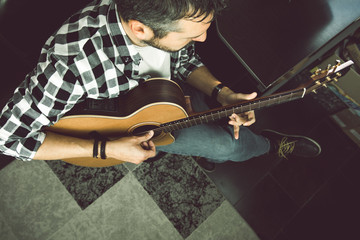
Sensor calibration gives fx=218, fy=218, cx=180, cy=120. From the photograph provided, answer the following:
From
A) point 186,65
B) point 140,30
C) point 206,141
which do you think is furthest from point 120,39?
point 206,141

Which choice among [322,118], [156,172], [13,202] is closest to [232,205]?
[156,172]

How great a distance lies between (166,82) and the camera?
1136 millimetres

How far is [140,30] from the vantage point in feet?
2.84

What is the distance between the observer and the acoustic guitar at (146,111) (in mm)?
1087

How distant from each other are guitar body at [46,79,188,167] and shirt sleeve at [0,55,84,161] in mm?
Answer: 163

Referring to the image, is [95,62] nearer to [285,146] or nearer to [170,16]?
[170,16]

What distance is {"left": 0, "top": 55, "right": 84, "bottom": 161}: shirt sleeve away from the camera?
33.9 inches

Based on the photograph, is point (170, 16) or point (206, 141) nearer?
point (170, 16)

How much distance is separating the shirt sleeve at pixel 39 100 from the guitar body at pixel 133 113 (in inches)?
6.4

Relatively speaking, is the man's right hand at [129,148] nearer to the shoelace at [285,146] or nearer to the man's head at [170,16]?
the man's head at [170,16]

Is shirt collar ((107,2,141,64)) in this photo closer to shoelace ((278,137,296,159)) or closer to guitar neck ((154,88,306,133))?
guitar neck ((154,88,306,133))

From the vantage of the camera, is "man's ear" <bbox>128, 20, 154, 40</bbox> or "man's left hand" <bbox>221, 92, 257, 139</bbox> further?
"man's left hand" <bbox>221, 92, 257, 139</bbox>

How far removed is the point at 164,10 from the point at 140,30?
14cm

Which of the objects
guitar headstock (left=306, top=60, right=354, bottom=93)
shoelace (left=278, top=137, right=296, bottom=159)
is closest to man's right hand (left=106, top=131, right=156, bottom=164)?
guitar headstock (left=306, top=60, right=354, bottom=93)
